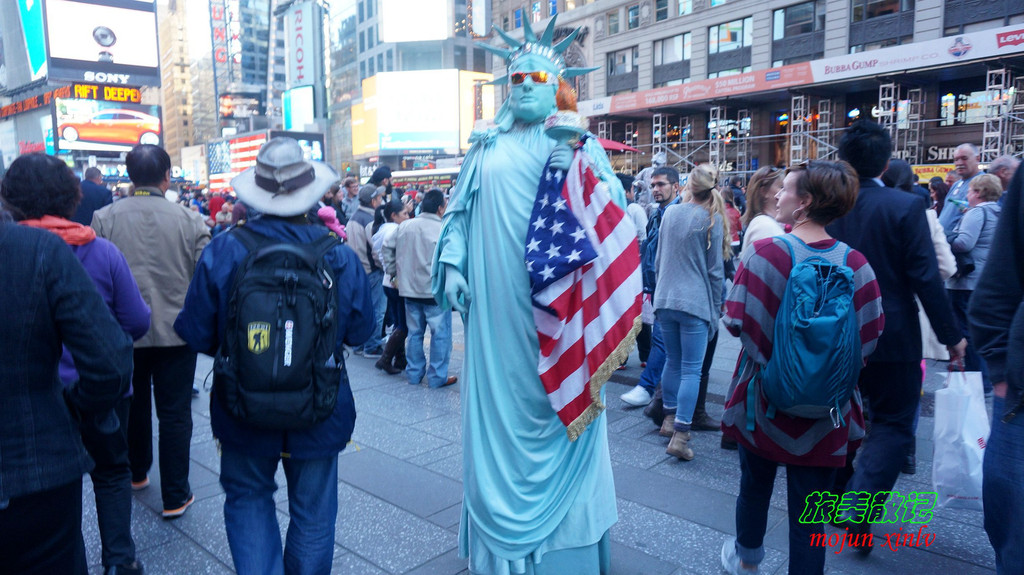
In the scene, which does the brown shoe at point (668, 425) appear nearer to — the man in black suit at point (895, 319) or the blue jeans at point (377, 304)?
the man in black suit at point (895, 319)

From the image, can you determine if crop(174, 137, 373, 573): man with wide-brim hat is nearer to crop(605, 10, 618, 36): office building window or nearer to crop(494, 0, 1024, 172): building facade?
crop(494, 0, 1024, 172): building facade

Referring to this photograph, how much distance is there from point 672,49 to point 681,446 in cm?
3579

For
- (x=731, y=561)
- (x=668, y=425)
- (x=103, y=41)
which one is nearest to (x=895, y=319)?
(x=731, y=561)

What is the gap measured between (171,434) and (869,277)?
3.37 m

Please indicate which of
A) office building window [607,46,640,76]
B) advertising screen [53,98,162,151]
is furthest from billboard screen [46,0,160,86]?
office building window [607,46,640,76]

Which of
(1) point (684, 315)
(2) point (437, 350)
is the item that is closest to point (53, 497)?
(1) point (684, 315)

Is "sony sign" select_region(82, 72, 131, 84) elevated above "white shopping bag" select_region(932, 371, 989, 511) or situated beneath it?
elevated above

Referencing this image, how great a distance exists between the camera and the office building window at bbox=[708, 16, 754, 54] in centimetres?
3284

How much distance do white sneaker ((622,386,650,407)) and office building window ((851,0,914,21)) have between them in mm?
28074

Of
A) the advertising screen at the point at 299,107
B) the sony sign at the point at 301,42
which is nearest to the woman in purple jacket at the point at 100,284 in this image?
the advertising screen at the point at 299,107

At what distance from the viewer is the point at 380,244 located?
7.68 m

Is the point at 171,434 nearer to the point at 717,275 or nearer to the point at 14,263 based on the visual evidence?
the point at 14,263

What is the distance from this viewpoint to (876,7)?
2809 centimetres

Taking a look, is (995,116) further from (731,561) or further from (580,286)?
(580,286)
